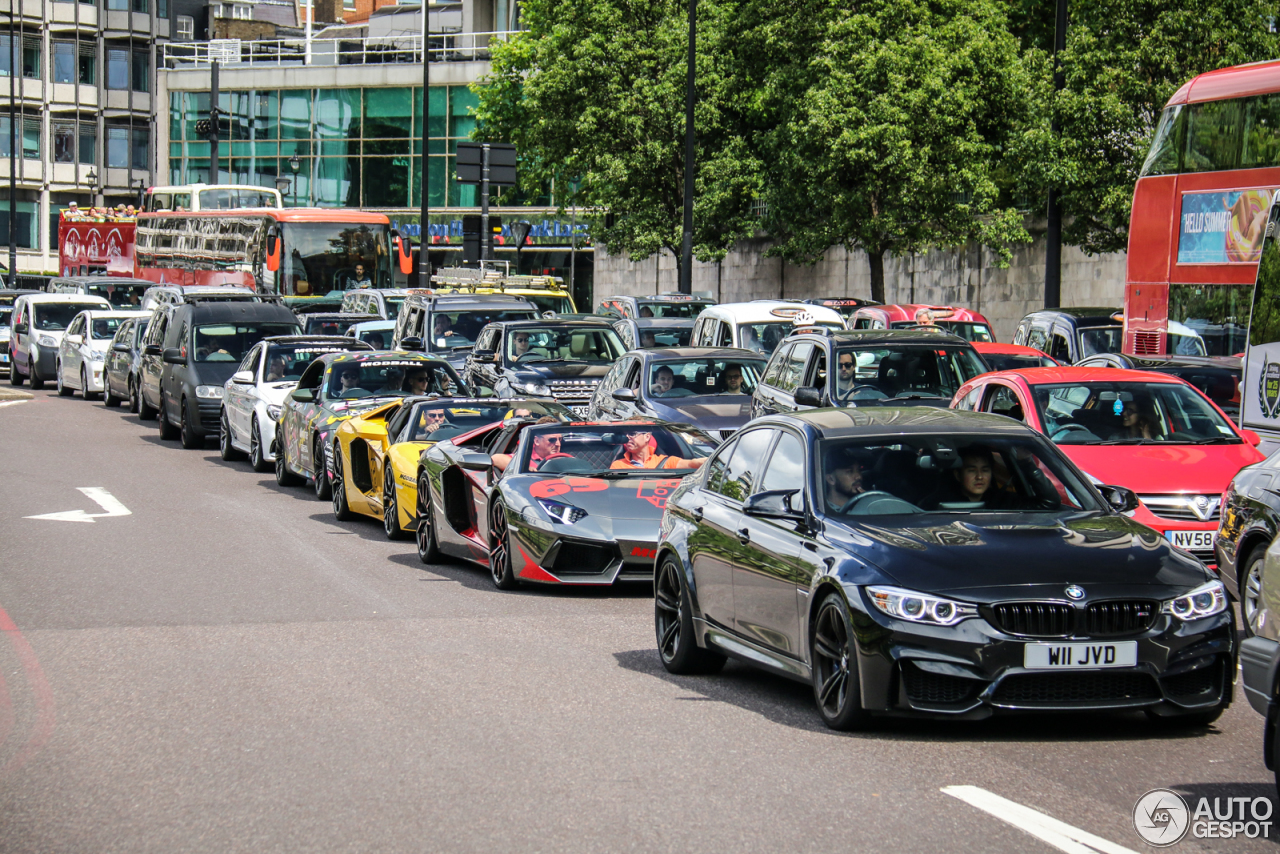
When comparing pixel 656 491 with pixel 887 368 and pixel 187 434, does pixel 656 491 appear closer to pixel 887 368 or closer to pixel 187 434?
pixel 887 368

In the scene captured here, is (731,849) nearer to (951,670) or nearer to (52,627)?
(951,670)

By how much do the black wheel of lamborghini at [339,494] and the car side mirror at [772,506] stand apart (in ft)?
32.6

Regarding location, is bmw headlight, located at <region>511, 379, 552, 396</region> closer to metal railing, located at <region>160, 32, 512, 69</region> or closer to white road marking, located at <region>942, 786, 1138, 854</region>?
white road marking, located at <region>942, 786, 1138, 854</region>

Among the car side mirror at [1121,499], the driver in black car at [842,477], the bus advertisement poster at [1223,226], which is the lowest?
the car side mirror at [1121,499]

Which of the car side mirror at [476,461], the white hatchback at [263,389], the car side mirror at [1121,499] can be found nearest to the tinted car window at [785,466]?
the car side mirror at [1121,499]

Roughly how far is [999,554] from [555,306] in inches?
1138

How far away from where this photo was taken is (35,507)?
1875 centimetres

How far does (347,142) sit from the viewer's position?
80.8 meters

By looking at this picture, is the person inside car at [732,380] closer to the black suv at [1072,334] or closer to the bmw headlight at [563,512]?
the black suv at [1072,334]

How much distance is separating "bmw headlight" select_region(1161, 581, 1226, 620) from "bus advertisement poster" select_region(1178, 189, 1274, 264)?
12.5 metres

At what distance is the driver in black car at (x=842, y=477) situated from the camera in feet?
27.4

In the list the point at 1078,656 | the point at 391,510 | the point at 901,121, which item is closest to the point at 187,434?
the point at 391,510

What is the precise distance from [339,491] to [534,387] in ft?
22.3

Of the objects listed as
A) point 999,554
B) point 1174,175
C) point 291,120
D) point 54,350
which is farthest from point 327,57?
point 999,554
